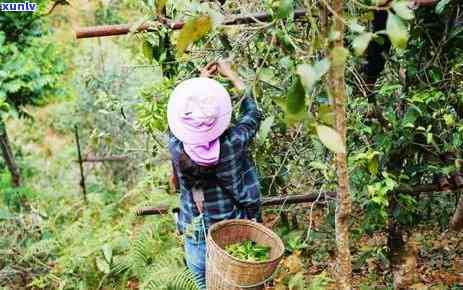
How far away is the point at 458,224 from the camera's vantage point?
144 inches

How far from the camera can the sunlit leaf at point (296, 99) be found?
1575mm

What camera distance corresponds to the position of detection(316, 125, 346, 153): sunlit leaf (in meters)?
1.61

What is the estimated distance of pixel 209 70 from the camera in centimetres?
292

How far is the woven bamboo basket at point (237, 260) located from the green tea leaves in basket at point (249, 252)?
0.09ft

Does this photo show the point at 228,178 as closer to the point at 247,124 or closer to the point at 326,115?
the point at 247,124

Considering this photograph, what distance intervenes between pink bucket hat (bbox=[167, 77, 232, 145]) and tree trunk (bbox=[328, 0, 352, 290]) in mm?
800

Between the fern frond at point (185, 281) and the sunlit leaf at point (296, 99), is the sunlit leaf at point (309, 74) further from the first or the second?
the fern frond at point (185, 281)

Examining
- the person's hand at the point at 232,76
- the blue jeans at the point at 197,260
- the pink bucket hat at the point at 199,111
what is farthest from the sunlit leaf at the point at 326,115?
the blue jeans at the point at 197,260

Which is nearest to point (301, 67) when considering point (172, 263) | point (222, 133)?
point (222, 133)

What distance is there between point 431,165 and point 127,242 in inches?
79.1

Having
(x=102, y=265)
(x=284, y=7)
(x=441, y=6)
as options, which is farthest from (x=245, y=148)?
(x=102, y=265)

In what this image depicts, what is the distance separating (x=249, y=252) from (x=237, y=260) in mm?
264

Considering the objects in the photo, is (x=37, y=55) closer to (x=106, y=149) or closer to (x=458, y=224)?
(x=106, y=149)

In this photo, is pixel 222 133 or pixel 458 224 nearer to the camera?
pixel 222 133
